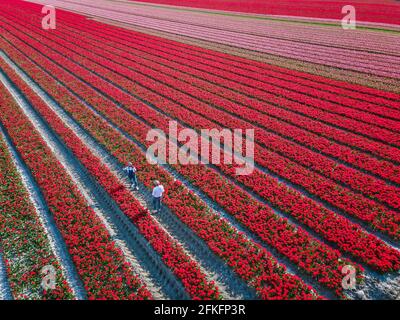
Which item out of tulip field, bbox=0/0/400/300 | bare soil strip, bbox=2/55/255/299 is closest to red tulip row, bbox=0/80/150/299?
tulip field, bbox=0/0/400/300

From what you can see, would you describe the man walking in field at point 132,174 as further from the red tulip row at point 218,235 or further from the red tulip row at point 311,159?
the red tulip row at point 311,159

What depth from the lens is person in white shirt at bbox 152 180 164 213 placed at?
1430cm

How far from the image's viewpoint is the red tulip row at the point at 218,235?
1112 centimetres

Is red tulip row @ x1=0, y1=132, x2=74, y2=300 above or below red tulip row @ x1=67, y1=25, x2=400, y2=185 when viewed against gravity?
below

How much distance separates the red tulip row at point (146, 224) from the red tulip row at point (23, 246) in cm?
340

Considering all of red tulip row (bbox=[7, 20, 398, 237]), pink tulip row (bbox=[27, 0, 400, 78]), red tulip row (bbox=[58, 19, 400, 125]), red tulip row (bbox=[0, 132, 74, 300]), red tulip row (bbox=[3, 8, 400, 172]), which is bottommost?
red tulip row (bbox=[0, 132, 74, 300])

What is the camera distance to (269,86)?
28.5 metres

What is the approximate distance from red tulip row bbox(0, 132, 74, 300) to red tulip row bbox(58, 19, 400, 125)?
18.6 meters

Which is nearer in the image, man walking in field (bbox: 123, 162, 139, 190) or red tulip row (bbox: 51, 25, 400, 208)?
red tulip row (bbox: 51, 25, 400, 208)

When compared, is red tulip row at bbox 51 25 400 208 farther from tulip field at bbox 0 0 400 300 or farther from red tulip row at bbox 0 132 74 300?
red tulip row at bbox 0 132 74 300

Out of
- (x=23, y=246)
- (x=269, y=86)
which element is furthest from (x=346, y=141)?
(x=23, y=246)

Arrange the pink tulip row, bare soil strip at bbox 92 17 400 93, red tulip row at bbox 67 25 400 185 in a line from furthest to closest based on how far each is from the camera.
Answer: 1. the pink tulip row
2. bare soil strip at bbox 92 17 400 93
3. red tulip row at bbox 67 25 400 185

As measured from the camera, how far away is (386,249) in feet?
40.4

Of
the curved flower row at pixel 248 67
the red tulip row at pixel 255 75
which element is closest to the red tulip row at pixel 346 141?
the red tulip row at pixel 255 75
